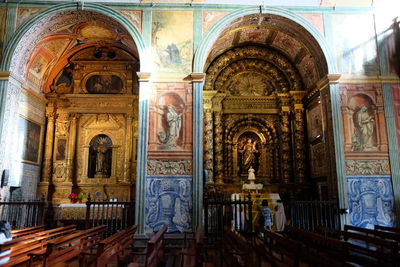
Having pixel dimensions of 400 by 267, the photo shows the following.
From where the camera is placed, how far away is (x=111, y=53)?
13984mm

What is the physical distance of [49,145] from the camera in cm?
1302

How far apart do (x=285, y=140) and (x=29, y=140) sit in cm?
1016

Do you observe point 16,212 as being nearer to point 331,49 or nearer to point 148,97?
point 148,97

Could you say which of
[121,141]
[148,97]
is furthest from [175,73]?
[121,141]

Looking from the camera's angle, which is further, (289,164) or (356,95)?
(289,164)

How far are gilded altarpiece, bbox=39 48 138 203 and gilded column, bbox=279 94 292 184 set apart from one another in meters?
6.28

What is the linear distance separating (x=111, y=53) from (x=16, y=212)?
7516mm

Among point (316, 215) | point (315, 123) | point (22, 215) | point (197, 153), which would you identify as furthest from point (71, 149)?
point (315, 123)

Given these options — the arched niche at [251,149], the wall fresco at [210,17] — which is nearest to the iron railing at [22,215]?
the arched niche at [251,149]

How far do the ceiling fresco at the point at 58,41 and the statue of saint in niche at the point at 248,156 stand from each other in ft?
20.3

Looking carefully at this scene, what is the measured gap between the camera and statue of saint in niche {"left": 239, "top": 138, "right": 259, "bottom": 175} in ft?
45.3

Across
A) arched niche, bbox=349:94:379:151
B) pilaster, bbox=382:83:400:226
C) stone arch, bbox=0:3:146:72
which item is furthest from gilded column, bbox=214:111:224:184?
pilaster, bbox=382:83:400:226

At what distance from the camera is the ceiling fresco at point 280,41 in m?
10.8

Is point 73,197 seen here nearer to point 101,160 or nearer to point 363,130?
point 101,160
